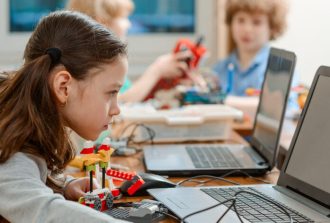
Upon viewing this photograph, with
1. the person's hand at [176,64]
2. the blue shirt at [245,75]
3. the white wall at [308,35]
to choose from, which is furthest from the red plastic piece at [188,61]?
the white wall at [308,35]

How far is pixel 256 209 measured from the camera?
3.72 feet

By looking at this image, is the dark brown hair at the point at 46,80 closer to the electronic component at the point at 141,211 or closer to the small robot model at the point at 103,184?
the small robot model at the point at 103,184

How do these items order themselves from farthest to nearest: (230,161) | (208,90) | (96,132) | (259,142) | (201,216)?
(208,90), (259,142), (230,161), (96,132), (201,216)

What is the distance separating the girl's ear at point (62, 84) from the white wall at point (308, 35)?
154 centimetres

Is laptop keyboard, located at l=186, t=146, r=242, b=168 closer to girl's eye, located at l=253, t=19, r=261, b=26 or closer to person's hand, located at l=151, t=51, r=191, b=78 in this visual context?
person's hand, located at l=151, t=51, r=191, b=78

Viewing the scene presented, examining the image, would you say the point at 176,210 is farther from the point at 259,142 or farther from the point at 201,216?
the point at 259,142

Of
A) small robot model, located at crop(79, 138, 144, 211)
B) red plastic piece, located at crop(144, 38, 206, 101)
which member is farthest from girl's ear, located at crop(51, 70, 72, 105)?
red plastic piece, located at crop(144, 38, 206, 101)

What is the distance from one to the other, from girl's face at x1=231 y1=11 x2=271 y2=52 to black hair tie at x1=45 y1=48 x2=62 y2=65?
1776 mm

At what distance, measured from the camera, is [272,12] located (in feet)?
8.95

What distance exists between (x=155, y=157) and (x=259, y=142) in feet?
1.02

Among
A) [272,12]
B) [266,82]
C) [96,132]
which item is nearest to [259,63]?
[272,12]

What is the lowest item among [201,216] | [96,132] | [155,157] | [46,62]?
[155,157]

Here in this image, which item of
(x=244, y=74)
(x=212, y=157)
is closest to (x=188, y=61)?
(x=244, y=74)

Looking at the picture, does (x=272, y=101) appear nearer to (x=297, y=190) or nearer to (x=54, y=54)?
(x=297, y=190)
